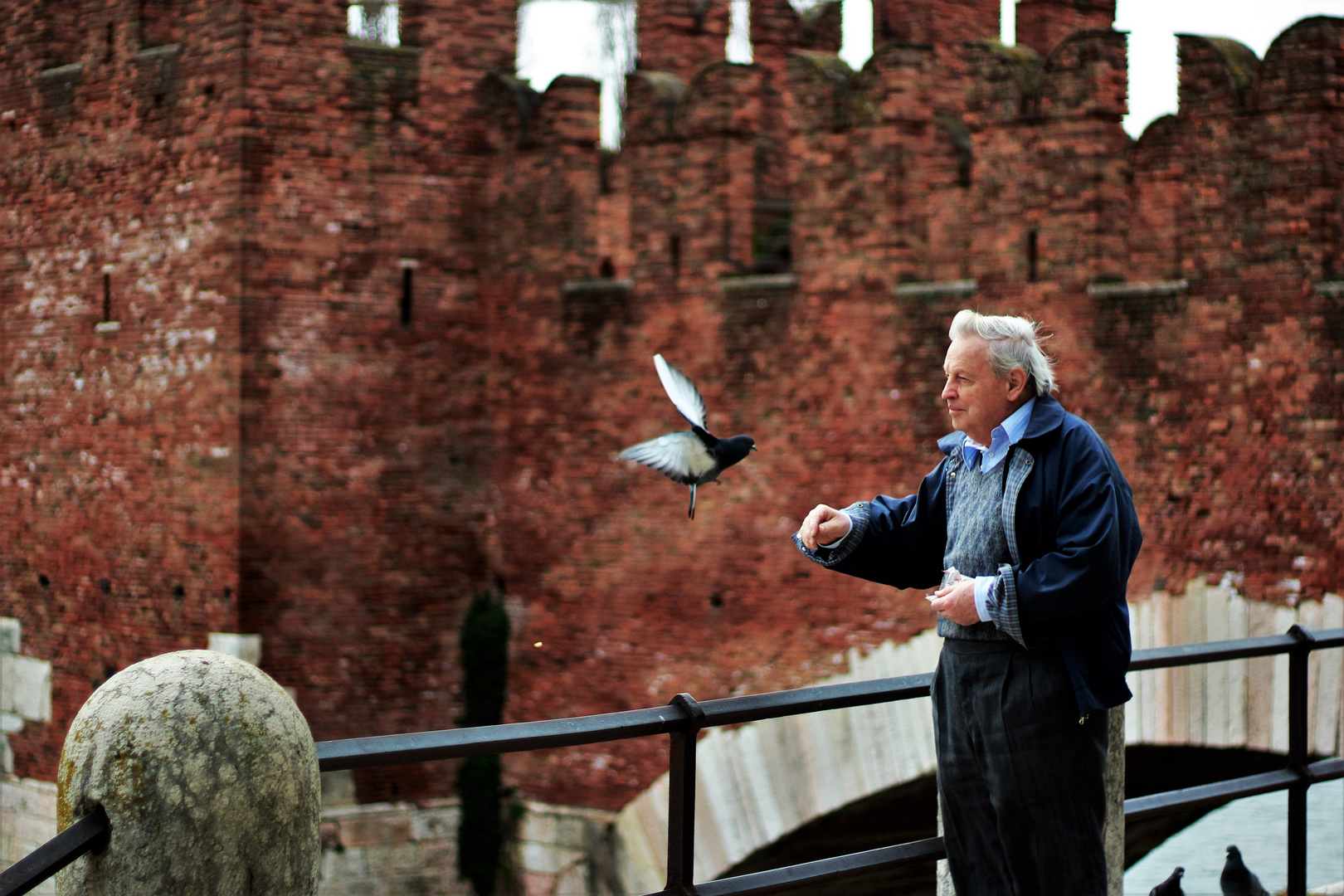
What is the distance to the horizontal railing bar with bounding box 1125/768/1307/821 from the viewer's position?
3.60 meters

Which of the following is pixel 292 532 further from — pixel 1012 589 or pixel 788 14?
pixel 1012 589

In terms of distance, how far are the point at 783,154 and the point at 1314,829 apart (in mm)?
10241

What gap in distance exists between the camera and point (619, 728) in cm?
280

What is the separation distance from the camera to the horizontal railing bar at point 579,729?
2566 millimetres

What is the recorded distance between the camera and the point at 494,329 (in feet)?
33.8

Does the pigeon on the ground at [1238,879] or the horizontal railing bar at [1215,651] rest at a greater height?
the horizontal railing bar at [1215,651]

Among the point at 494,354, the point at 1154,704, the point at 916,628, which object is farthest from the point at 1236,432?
the point at 494,354

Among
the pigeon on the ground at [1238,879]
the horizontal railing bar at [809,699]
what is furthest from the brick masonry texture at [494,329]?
the horizontal railing bar at [809,699]

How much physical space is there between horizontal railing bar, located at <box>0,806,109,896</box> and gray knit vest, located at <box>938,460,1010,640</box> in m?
1.55

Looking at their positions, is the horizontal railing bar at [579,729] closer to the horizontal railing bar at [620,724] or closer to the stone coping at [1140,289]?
the horizontal railing bar at [620,724]

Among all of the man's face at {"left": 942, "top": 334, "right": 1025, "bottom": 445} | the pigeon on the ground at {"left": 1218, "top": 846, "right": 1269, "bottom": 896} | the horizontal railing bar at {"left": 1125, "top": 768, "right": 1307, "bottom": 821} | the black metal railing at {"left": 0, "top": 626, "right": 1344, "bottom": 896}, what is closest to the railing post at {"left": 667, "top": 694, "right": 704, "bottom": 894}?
the black metal railing at {"left": 0, "top": 626, "right": 1344, "bottom": 896}

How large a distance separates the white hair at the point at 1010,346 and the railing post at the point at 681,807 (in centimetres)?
91

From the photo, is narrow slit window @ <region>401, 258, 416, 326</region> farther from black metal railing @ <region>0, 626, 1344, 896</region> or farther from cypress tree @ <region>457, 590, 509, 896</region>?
black metal railing @ <region>0, 626, 1344, 896</region>

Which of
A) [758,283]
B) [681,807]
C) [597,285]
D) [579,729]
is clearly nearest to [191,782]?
[579,729]
